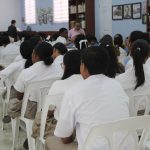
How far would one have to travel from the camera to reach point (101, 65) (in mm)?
1814

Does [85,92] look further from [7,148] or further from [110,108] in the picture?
[7,148]

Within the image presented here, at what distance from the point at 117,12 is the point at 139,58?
565 cm

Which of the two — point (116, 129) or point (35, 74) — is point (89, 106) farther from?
point (35, 74)

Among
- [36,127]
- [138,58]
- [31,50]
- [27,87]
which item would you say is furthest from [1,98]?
[138,58]

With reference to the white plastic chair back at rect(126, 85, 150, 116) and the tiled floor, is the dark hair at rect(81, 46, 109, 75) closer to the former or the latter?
the white plastic chair back at rect(126, 85, 150, 116)

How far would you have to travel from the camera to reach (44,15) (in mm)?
12188

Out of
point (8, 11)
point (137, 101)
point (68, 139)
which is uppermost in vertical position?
point (8, 11)

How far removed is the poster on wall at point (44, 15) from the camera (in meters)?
11.8

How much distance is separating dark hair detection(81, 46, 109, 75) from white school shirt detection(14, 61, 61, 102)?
3.73 feet

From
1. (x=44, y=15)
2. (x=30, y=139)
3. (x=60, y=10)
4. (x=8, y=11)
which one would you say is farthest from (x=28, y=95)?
(x=8, y=11)

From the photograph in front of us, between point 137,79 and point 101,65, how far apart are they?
0.84 m

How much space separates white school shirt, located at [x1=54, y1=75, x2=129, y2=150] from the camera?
5.70 feet

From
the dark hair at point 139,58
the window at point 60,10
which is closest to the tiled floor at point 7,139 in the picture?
the dark hair at point 139,58

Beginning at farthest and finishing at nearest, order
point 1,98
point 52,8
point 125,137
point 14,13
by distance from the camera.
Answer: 1. point 14,13
2. point 52,8
3. point 1,98
4. point 125,137
